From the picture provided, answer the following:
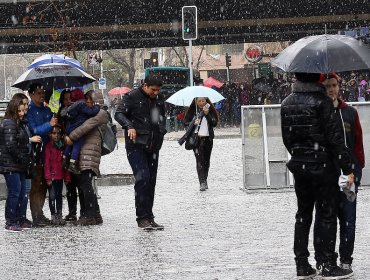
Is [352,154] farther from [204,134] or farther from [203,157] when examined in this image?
[204,134]

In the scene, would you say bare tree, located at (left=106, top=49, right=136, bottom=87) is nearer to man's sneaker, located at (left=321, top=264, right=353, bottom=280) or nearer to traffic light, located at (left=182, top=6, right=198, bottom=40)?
traffic light, located at (left=182, top=6, right=198, bottom=40)

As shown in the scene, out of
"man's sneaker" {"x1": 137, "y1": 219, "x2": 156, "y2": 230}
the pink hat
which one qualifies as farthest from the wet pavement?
the pink hat

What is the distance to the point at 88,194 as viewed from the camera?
47.3 ft

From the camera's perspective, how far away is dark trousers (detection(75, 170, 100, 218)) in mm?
14391

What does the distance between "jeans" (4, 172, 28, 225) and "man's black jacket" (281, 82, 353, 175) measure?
5.52m

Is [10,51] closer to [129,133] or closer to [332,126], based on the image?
[129,133]

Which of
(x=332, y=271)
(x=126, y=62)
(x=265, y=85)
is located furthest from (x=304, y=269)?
(x=126, y=62)

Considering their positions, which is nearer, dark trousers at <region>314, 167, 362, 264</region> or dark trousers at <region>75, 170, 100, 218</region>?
dark trousers at <region>314, 167, 362, 264</region>

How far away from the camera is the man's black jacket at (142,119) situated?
44.8ft

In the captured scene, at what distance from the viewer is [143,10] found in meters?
42.2

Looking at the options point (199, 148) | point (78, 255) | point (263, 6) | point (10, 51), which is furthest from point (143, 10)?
point (78, 255)

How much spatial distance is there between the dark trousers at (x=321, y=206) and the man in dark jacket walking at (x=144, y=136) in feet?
13.7

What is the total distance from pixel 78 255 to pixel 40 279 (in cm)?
152

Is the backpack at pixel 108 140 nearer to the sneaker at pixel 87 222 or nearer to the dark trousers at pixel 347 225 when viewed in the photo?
the sneaker at pixel 87 222
